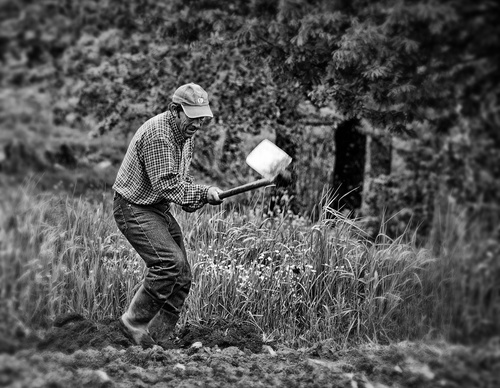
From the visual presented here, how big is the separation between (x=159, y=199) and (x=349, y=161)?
3.94 meters

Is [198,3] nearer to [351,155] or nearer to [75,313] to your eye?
[351,155]

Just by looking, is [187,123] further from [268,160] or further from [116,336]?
[116,336]

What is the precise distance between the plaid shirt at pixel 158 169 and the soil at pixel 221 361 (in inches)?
39.5

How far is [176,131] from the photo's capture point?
4840 millimetres

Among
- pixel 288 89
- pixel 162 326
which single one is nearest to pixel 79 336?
pixel 162 326

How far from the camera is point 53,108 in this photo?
920cm

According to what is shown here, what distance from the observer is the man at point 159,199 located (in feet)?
15.2

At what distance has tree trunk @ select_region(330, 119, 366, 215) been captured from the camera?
324 inches

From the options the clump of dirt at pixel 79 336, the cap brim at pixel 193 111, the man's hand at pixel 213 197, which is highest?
the cap brim at pixel 193 111

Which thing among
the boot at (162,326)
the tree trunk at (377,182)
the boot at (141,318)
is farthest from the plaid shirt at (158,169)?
the tree trunk at (377,182)

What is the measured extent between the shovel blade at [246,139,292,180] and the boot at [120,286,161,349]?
1.16 meters

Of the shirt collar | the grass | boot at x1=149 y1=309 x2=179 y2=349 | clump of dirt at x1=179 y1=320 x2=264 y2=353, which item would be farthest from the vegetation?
the shirt collar

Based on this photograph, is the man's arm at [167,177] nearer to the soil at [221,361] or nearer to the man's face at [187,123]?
the man's face at [187,123]

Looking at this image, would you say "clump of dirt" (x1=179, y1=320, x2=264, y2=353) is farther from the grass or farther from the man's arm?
the man's arm
